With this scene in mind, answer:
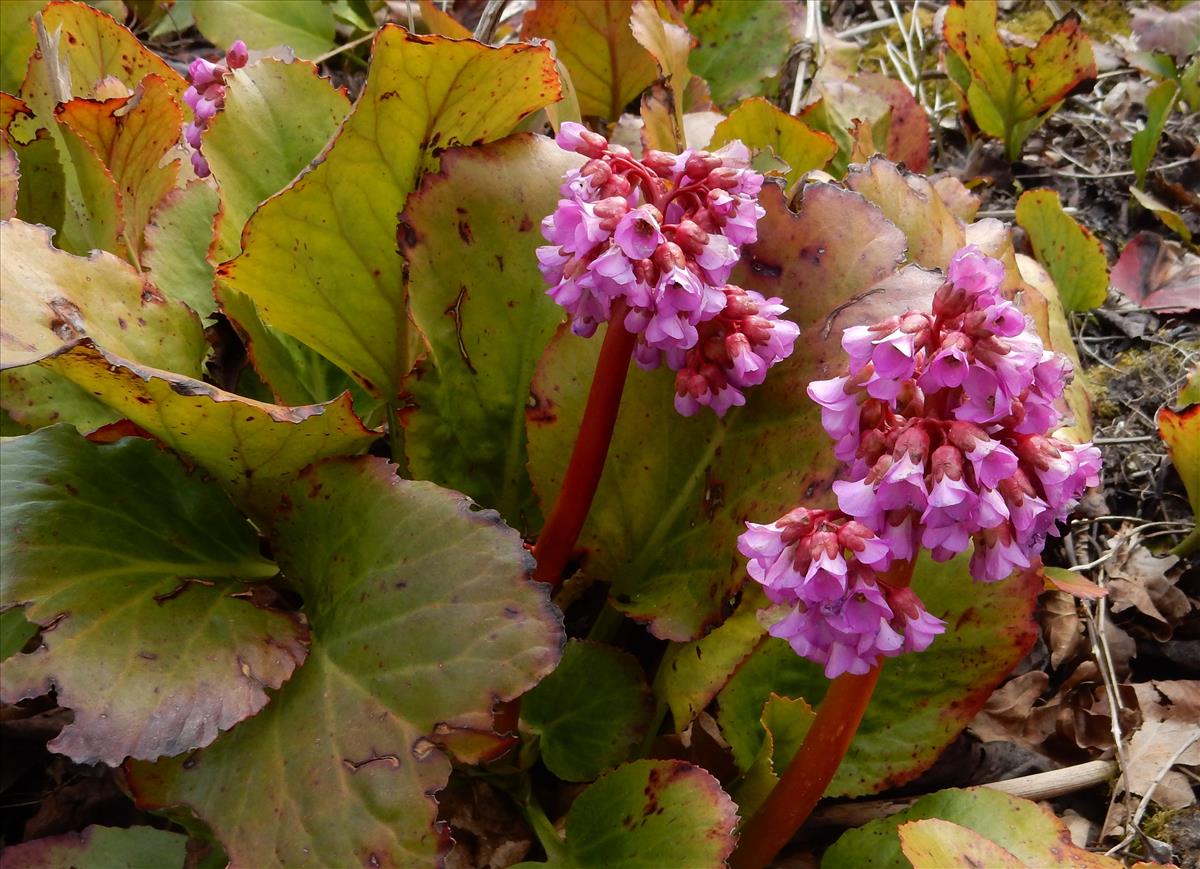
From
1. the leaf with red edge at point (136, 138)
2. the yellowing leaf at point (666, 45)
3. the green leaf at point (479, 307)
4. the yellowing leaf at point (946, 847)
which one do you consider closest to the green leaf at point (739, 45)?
the yellowing leaf at point (666, 45)

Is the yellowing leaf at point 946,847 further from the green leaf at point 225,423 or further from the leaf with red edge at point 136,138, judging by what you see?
the leaf with red edge at point 136,138

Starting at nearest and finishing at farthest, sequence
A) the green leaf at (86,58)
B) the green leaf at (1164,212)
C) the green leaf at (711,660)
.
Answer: the green leaf at (711,660)
the green leaf at (86,58)
the green leaf at (1164,212)

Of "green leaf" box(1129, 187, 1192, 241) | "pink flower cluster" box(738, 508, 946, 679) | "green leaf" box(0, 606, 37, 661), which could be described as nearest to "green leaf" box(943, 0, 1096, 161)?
"green leaf" box(1129, 187, 1192, 241)

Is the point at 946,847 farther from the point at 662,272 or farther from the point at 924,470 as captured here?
the point at 662,272

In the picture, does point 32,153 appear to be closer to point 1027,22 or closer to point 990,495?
point 990,495

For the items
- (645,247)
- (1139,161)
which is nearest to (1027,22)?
(1139,161)

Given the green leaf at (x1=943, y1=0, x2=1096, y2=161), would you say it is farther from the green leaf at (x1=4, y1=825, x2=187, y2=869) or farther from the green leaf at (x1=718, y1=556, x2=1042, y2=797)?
the green leaf at (x1=4, y1=825, x2=187, y2=869)
